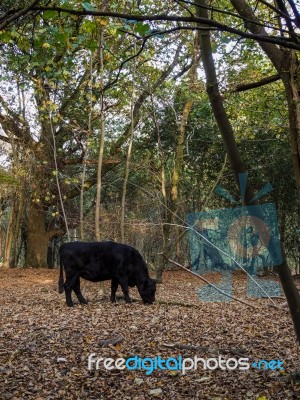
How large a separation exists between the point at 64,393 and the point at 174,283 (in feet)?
36.4

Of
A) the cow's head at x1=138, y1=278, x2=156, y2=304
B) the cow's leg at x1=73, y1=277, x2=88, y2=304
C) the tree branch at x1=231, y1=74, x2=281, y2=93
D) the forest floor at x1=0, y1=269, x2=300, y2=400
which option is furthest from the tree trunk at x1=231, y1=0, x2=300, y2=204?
the cow's leg at x1=73, y1=277, x2=88, y2=304

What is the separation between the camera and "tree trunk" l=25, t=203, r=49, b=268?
1970cm

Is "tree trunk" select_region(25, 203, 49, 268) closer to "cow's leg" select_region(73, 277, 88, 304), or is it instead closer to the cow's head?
"cow's leg" select_region(73, 277, 88, 304)

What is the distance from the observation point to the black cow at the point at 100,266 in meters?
10.1

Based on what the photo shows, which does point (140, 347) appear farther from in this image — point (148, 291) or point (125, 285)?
point (125, 285)

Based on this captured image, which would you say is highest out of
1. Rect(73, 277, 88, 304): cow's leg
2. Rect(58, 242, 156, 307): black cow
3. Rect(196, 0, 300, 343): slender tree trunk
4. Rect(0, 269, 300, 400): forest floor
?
Rect(196, 0, 300, 343): slender tree trunk

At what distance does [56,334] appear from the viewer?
266 inches

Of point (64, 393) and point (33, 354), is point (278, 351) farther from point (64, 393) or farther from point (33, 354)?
point (33, 354)

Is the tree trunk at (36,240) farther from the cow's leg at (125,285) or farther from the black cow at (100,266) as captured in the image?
the cow's leg at (125,285)

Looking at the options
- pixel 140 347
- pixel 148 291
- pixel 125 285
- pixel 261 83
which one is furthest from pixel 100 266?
pixel 261 83

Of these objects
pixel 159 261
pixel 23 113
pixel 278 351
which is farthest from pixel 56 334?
pixel 23 113

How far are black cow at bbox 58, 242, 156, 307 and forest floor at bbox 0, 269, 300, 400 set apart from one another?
40 centimetres

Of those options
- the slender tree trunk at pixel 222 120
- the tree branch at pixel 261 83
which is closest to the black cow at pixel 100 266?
the slender tree trunk at pixel 222 120

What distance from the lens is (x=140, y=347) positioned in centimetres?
601
